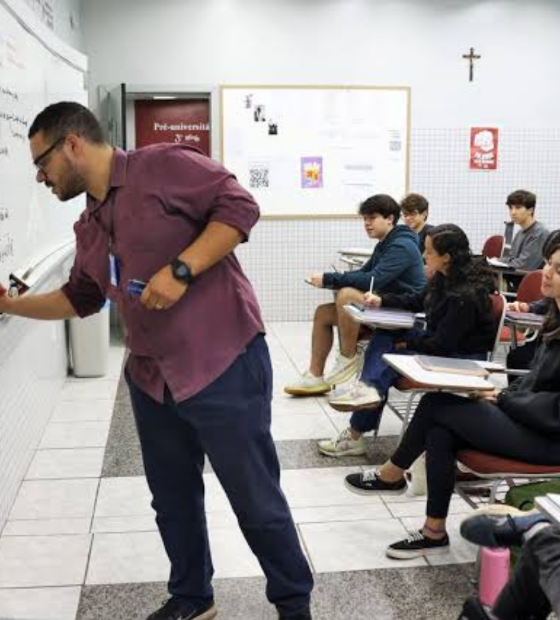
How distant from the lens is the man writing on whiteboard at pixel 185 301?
66.2 inches

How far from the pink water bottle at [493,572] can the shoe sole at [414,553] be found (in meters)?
0.35

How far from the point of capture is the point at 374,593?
229 centimetres

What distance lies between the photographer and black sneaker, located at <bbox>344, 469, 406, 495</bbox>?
294 centimetres

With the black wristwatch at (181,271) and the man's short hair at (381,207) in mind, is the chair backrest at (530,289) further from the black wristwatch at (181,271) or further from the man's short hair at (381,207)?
the black wristwatch at (181,271)

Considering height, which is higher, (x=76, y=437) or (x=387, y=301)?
(x=387, y=301)

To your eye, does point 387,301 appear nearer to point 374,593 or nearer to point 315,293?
point 374,593

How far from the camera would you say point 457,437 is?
2402 millimetres

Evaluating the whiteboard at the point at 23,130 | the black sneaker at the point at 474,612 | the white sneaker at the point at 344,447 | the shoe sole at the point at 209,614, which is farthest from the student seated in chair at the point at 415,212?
the black sneaker at the point at 474,612

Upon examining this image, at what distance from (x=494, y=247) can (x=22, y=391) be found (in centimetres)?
430

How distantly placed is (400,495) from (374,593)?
71 centimetres

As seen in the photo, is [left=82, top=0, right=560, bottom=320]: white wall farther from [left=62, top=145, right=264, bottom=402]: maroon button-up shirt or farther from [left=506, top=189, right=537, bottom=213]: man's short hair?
[left=62, top=145, right=264, bottom=402]: maroon button-up shirt

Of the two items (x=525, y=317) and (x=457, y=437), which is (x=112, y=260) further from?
(x=525, y=317)

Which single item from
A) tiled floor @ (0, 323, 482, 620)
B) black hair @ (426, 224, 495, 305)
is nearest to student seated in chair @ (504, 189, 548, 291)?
tiled floor @ (0, 323, 482, 620)

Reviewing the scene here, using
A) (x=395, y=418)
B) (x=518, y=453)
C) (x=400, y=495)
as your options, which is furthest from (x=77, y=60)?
(x=518, y=453)
